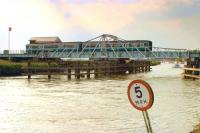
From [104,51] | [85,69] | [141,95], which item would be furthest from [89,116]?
[104,51]

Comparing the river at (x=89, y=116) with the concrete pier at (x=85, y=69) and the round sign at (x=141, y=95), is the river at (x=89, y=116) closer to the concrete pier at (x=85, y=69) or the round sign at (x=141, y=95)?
the round sign at (x=141, y=95)

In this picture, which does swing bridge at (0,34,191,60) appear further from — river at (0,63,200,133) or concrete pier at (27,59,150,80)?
river at (0,63,200,133)

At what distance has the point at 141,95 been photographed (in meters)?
10.3

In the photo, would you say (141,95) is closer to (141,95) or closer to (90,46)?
(141,95)

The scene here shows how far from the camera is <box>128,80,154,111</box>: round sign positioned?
→ 10125mm

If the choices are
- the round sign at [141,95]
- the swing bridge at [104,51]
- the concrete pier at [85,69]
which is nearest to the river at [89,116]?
the round sign at [141,95]

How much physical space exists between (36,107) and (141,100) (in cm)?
1724

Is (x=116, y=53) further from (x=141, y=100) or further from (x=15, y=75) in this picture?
(x=141, y=100)

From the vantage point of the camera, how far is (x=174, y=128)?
758 inches

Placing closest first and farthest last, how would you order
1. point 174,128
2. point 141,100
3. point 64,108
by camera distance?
point 141,100 < point 174,128 < point 64,108

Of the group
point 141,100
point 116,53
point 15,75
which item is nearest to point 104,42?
point 116,53

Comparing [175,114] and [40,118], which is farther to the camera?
[175,114]

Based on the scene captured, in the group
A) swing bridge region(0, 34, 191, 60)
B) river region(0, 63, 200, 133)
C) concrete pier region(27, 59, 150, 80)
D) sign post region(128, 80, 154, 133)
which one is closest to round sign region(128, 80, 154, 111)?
sign post region(128, 80, 154, 133)

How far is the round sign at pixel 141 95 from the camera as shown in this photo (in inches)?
399
